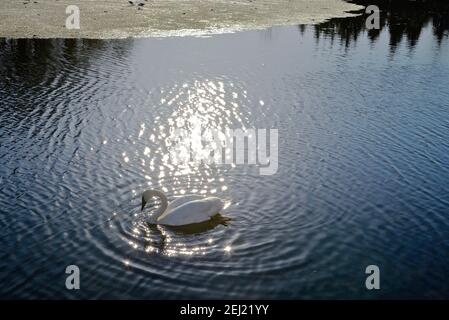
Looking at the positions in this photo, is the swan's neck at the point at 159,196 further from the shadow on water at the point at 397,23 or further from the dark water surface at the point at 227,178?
the shadow on water at the point at 397,23

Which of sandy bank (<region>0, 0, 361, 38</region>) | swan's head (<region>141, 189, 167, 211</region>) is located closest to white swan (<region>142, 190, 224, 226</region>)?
swan's head (<region>141, 189, 167, 211</region>)

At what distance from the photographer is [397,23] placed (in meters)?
73.7

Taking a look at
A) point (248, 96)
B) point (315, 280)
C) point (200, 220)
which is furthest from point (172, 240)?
point (248, 96)

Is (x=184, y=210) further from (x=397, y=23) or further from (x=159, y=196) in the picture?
(x=397, y=23)

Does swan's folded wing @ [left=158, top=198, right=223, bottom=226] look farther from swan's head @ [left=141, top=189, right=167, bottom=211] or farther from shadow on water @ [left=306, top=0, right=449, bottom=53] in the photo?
shadow on water @ [left=306, top=0, right=449, bottom=53]

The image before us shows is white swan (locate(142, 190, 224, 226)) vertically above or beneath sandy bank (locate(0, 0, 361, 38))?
beneath

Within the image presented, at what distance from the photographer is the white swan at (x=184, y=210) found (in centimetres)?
1914

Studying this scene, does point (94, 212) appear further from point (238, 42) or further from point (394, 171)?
point (238, 42)

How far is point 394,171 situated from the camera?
24609 millimetres

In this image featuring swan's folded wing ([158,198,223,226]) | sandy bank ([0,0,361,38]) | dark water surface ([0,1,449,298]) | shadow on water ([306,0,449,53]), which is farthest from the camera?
shadow on water ([306,0,449,53])

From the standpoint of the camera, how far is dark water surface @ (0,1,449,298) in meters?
16.6

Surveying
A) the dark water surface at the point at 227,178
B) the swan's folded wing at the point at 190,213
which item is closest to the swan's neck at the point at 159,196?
the swan's folded wing at the point at 190,213

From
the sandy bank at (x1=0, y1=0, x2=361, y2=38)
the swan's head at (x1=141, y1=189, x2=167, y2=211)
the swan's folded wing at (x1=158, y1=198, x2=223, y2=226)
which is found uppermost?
the sandy bank at (x1=0, y1=0, x2=361, y2=38)

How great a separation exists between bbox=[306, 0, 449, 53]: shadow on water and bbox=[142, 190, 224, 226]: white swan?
39.7 m
